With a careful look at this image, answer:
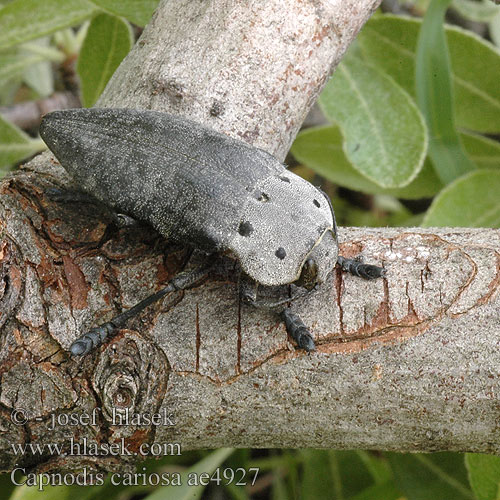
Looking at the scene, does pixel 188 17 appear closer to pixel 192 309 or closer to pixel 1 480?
pixel 192 309

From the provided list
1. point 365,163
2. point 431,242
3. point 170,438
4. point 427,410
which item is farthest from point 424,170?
point 170,438

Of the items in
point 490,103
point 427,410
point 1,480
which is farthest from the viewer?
point 490,103

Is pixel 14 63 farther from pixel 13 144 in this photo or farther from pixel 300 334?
pixel 300 334

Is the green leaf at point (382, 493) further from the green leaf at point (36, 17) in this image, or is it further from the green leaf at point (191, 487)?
the green leaf at point (36, 17)

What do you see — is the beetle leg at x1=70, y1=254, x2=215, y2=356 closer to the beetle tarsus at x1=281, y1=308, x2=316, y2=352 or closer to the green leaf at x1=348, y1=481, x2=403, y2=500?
the beetle tarsus at x1=281, y1=308, x2=316, y2=352

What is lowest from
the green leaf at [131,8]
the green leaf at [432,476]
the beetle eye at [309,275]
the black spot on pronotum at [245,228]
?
the green leaf at [432,476]

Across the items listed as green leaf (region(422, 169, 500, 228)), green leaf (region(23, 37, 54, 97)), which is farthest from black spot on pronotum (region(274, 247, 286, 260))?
green leaf (region(23, 37, 54, 97))

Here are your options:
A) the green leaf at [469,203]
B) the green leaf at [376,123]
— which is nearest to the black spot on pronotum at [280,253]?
the green leaf at [376,123]
